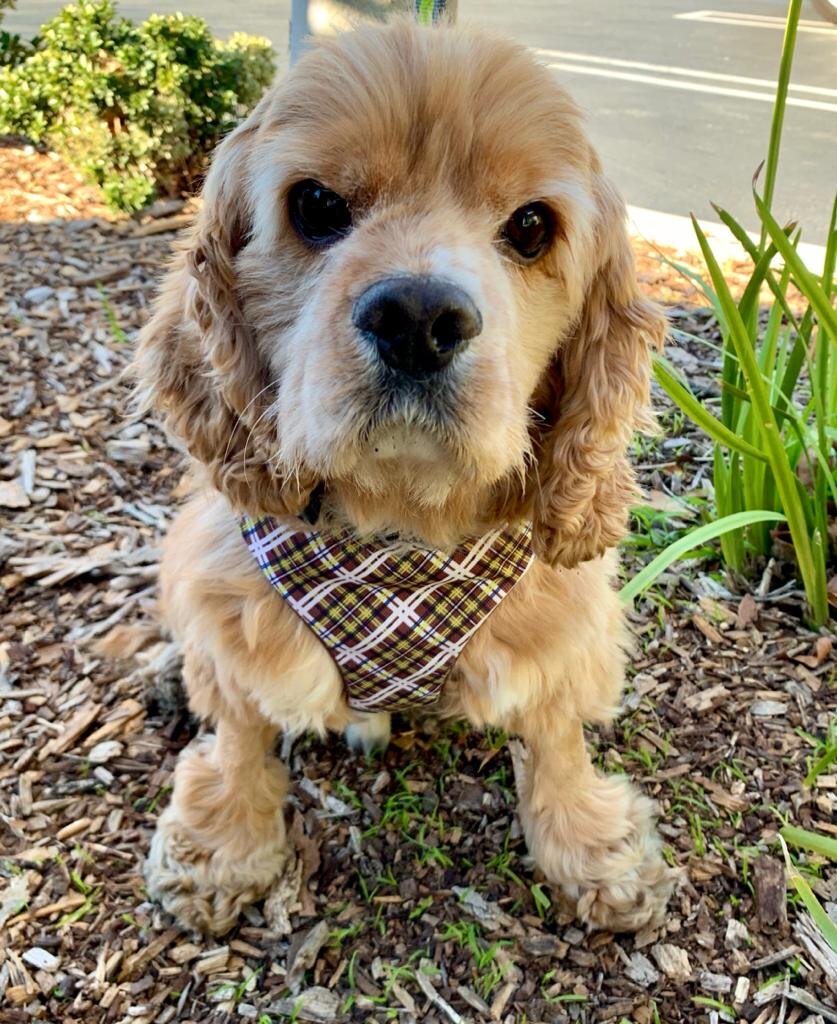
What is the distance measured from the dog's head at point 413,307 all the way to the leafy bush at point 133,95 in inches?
126

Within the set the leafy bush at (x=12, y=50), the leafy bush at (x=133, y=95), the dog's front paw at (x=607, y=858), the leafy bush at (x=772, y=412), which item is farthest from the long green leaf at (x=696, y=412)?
the leafy bush at (x=12, y=50)

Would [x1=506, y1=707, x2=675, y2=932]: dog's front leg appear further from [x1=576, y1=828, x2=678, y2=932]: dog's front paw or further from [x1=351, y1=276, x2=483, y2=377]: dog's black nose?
[x1=351, y1=276, x2=483, y2=377]: dog's black nose

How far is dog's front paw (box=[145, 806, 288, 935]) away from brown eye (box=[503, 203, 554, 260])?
154 cm

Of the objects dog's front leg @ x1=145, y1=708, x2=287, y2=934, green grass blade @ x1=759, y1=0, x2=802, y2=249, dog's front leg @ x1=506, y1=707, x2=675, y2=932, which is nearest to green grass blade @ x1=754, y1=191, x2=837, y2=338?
green grass blade @ x1=759, y1=0, x2=802, y2=249

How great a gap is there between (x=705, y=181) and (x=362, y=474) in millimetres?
5748

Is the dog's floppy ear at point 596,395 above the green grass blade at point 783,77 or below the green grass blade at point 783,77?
below

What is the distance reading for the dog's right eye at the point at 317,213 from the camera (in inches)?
68.6

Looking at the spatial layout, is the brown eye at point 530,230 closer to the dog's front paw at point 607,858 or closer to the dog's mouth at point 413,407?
the dog's mouth at point 413,407

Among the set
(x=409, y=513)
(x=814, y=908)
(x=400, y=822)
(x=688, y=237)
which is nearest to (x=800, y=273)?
(x=409, y=513)

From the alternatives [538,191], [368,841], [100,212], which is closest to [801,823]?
[368,841]

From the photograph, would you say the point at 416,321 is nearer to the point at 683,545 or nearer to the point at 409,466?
the point at 409,466

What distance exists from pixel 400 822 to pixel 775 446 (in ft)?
4.52

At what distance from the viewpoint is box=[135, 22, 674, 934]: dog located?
1.61m

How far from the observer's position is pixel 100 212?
199 inches
